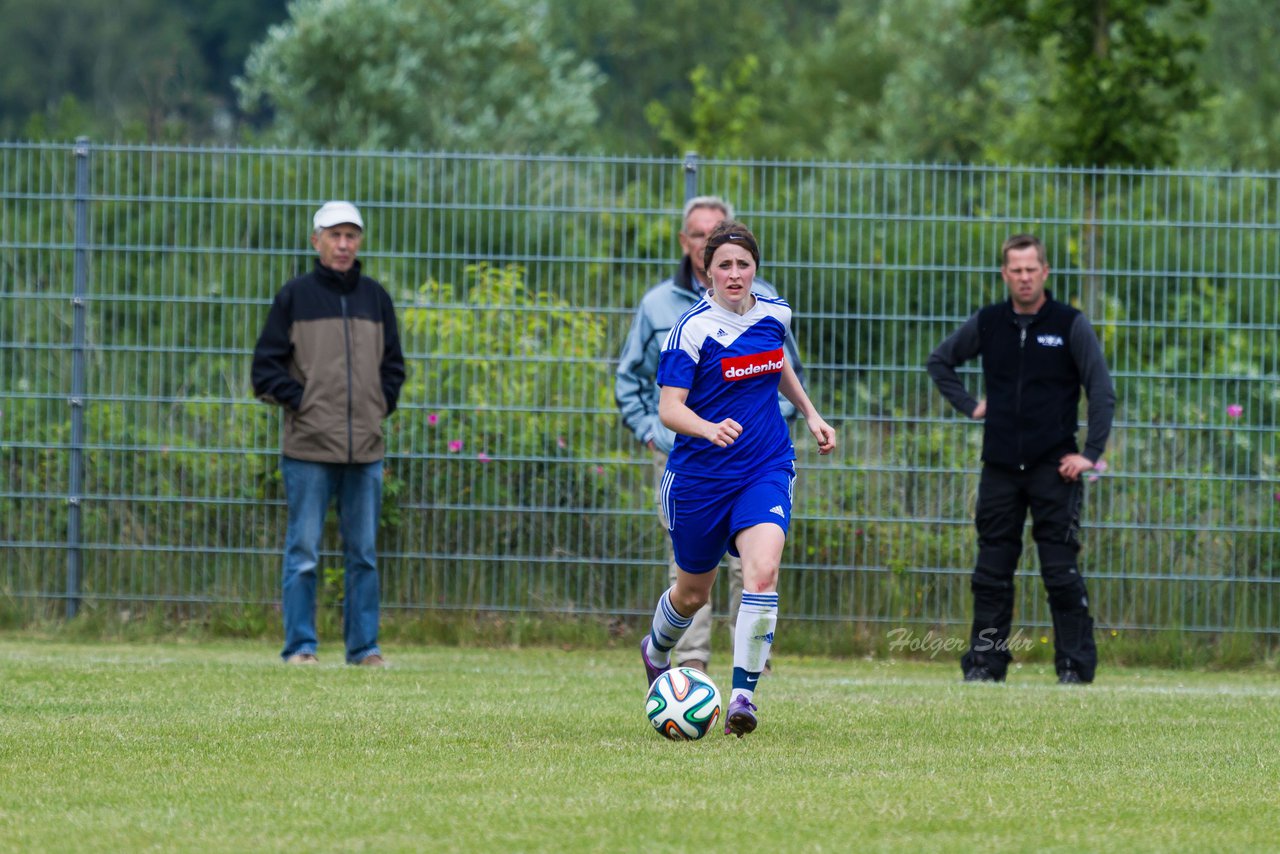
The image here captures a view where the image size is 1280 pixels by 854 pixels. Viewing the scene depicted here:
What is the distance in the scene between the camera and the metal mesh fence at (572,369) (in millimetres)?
10531

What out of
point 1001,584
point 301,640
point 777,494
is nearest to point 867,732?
point 777,494

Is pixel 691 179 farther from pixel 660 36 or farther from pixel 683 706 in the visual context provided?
pixel 660 36

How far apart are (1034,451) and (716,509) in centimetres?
299

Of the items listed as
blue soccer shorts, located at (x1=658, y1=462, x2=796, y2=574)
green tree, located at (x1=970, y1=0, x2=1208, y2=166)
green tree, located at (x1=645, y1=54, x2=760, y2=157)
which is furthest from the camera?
green tree, located at (x1=645, y1=54, x2=760, y2=157)

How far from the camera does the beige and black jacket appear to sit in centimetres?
956

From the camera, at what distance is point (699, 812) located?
16.1ft

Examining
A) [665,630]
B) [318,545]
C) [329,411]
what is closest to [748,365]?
[665,630]

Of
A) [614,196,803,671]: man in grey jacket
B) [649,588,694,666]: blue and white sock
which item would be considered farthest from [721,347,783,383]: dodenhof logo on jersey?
[614,196,803,671]: man in grey jacket

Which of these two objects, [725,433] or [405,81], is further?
[405,81]

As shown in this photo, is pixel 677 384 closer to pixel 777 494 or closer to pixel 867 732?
pixel 777 494

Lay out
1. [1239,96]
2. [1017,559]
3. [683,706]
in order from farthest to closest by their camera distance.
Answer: [1239,96] < [1017,559] < [683,706]

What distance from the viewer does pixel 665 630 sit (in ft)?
23.4

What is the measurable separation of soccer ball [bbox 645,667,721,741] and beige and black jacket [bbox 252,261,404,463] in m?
3.53

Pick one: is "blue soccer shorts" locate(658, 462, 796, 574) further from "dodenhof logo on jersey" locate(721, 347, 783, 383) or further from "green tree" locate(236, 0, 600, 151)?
"green tree" locate(236, 0, 600, 151)
